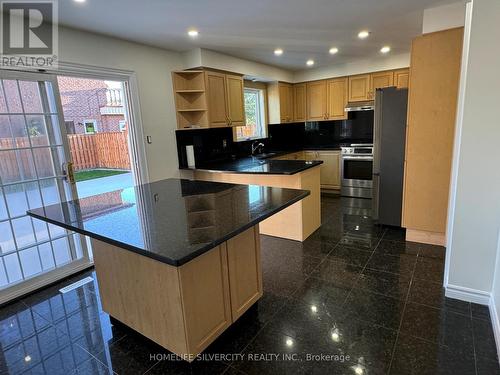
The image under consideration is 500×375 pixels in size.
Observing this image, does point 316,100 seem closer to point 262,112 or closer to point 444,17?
point 262,112

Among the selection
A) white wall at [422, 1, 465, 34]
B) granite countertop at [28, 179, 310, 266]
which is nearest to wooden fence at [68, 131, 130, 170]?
granite countertop at [28, 179, 310, 266]

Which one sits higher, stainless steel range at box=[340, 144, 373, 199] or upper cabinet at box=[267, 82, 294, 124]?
upper cabinet at box=[267, 82, 294, 124]

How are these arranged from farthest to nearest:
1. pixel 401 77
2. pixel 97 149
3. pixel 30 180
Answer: pixel 97 149 → pixel 401 77 → pixel 30 180

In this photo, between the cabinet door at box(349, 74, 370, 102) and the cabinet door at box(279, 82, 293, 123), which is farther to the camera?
the cabinet door at box(279, 82, 293, 123)

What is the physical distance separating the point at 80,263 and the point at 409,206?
11.9 feet

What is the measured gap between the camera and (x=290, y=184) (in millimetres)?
3393

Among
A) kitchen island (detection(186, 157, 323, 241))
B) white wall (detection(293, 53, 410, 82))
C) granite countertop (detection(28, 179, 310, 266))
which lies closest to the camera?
granite countertop (detection(28, 179, 310, 266))

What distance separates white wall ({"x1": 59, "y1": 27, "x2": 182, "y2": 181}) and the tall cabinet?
2.83 m

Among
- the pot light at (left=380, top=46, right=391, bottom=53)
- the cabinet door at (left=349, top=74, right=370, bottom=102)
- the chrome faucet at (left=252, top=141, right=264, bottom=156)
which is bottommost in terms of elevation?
the chrome faucet at (left=252, top=141, right=264, bottom=156)

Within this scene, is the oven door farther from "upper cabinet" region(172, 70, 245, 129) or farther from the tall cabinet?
"upper cabinet" region(172, 70, 245, 129)

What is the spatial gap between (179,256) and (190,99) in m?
3.24

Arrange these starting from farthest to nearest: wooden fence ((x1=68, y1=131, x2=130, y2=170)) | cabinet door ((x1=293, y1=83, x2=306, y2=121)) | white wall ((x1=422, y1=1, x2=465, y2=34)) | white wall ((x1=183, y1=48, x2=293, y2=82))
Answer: cabinet door ((x1=293, y1=83, x2=306, y2=121)) < wooden fence ((x1=68, y1=131, x2=130, y2=170)) < white wall ((x1=183, y1=48, x2=293, y2=82)) < white wall ((x1=422, y1=1, x2=465, y2=34))

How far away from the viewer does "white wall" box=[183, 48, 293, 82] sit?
148 inches

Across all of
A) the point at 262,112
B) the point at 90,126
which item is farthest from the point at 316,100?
the point at 90,126
